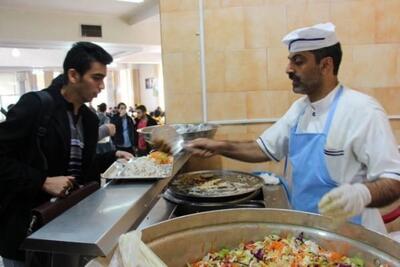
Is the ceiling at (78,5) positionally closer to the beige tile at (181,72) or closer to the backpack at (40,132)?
the beige tile at (181,72)

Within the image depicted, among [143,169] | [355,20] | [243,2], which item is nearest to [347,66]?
[355,20]

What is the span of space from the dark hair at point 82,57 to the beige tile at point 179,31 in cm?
78

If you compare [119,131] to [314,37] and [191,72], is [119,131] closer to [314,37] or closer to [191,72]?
[191,72]

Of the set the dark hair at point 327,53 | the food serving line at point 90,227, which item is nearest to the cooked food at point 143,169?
the food serving line at point 90,227

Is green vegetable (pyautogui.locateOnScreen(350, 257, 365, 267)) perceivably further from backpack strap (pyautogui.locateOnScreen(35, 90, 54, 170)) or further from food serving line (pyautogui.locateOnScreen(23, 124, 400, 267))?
backpack strap (pyautogui.locateOnScreen(35, 90, 54, 170))

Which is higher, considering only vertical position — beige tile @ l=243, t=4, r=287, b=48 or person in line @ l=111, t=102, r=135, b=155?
beige tile @ l=243, t=4, r=287, b=48

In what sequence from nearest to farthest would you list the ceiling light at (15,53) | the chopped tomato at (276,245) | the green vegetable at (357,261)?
the green vegetable at (357,261)
the chopped tomato at (276,245)
the ceiling light at (15,53)

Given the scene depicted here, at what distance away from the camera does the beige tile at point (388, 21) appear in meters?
2.23

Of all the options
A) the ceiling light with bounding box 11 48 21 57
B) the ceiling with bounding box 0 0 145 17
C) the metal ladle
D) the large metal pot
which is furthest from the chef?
the ceiling light with bounding box 11 48 21 57

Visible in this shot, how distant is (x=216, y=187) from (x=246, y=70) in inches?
36.6

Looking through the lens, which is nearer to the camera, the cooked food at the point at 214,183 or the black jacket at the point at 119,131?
the cooked food at the point at 214,183

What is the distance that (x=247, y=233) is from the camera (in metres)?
1.11

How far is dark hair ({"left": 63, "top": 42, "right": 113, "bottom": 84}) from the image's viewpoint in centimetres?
161

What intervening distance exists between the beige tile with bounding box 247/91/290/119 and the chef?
76cm
